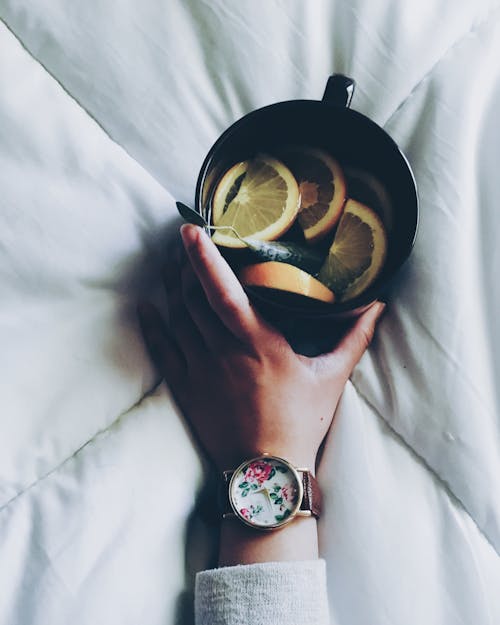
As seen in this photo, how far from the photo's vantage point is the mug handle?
0.59 m

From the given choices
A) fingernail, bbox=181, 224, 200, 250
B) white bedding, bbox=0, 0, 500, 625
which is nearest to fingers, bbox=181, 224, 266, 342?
fingernail, bbox=181, 224, 200, 250

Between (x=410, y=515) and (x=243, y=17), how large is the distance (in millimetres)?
504

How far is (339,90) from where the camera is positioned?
589 millimetres

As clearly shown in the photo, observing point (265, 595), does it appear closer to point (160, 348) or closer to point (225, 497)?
point (225, 497)

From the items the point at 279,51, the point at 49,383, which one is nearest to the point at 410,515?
the point at 49,383

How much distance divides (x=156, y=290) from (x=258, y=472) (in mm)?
203

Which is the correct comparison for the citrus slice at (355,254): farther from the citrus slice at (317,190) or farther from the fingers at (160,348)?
the fingers at (160,348)

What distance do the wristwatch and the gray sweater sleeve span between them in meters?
0.04

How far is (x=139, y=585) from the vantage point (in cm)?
55

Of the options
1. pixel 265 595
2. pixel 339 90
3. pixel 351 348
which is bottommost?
pixel 265 595

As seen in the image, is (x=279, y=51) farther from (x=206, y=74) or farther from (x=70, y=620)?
(x=70, y=620)

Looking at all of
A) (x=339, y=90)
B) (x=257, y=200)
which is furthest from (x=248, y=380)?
(x=339, y=90)

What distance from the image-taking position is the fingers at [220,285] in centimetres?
53

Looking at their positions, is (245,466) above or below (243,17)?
below
